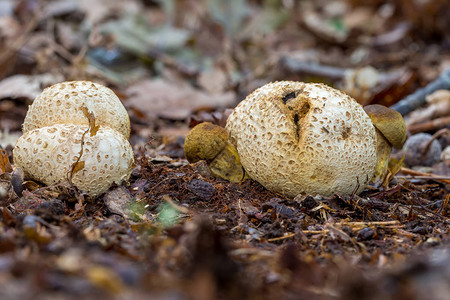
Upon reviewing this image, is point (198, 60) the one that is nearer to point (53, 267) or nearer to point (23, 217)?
point (23, 217)

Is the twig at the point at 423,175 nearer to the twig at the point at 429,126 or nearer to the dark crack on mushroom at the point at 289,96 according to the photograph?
the twig at the point at 429,126

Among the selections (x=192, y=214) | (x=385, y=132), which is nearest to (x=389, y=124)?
(x=385, y=132)

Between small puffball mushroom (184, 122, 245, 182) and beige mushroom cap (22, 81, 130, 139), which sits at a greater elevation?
beige mushroom cap (22, 81, 130, 139)

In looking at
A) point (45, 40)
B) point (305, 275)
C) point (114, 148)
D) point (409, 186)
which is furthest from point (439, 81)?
point (45, 40)

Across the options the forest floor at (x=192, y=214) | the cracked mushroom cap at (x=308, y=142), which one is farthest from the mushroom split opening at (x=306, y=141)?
the forest floor at (x=192, y=214)

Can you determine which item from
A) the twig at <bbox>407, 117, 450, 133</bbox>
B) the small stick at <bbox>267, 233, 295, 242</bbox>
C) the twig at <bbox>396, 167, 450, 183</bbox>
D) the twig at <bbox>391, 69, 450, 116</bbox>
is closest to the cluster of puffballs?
the small stick at <bbox>267, 233, 295, 242</bbox>

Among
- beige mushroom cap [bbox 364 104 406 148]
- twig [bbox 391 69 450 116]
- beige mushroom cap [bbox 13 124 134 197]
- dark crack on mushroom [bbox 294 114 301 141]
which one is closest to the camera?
beige mushroom cap [bbox 13 124 134 197]

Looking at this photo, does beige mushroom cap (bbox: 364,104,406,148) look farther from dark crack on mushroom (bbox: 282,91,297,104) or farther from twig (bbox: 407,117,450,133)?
twig (bbox: 407,117,450,133)

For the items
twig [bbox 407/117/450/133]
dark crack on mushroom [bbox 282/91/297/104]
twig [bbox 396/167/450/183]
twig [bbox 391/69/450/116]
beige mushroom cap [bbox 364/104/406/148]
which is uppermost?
dark crack on mushroom [bbox 282/91/297/104]
